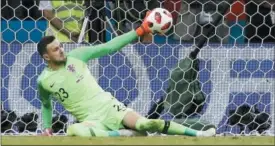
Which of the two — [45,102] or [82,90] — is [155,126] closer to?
[82,90]

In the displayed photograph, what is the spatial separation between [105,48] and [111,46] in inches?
1.6

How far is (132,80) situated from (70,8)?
744 mm

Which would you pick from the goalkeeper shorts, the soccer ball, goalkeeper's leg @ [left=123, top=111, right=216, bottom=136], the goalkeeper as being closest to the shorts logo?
the goalkeeper

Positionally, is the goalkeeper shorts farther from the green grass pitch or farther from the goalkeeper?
the green grass pitch

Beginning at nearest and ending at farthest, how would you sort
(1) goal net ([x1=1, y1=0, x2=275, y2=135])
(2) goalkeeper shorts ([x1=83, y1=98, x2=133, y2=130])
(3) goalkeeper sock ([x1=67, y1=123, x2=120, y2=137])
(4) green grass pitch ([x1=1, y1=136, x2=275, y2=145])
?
(4) green grass pitch ([x1=1, y1=136, x2=275, y2=145])
(3) goalkeeper sock ([x1=67, y1=123, x2=120, y2=137])
(2) goalkeeper shorts ([x1=83, y1=98, x2=133, y2=130])
(1) goal net ([x1=1, y1=0, x2=275, y2=135])

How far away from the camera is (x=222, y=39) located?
6.38 meters

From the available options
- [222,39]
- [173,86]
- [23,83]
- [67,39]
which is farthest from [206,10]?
[23,83]

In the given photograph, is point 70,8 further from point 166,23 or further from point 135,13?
point 166,23

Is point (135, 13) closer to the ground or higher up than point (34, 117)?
higher up

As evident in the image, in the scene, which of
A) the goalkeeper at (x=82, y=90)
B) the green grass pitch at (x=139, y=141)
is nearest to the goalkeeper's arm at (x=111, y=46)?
the goalkeeper at (x=82, y=90)

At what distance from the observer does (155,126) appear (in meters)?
5.27

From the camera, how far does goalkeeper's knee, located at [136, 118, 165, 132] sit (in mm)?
5238

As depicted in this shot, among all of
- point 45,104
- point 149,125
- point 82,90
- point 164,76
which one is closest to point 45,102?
point 45,104

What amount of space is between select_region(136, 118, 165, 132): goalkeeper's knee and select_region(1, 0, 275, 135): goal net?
2.94 feet
